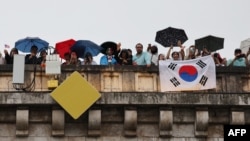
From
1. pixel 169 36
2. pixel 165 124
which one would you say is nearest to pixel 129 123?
pixel 165 124

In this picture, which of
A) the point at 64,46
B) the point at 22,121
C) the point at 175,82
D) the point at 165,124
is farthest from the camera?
the point at 64,46

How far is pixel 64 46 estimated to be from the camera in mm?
33500

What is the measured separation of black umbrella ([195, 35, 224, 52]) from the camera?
3325cm

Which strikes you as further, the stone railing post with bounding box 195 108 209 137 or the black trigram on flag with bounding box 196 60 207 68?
the black trigram on flag with bounding box 196 60 207 68

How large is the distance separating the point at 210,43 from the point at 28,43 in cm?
643

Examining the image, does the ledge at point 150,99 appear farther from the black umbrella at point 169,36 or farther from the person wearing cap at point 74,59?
the black umbrella at point 169,36

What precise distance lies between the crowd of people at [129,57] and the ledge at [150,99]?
4.61 ft

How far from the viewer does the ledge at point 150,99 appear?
29.7 metres

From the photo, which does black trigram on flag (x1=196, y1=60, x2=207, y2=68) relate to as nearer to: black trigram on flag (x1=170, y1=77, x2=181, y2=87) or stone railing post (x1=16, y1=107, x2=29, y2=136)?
black trigram on flag (x1=170, y1=77, x2=181, y2=87)

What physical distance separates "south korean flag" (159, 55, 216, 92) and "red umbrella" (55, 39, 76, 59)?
12.8ft

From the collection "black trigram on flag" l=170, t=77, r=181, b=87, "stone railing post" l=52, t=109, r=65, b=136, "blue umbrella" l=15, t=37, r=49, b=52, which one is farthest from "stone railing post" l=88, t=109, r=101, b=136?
"blue umbrella" l=15, t=37, r=49, b=52

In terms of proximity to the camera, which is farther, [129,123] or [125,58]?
[125,58]

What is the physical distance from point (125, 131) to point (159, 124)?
1113 mm

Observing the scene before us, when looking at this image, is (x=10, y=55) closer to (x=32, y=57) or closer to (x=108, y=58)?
(x=32, y=57)
